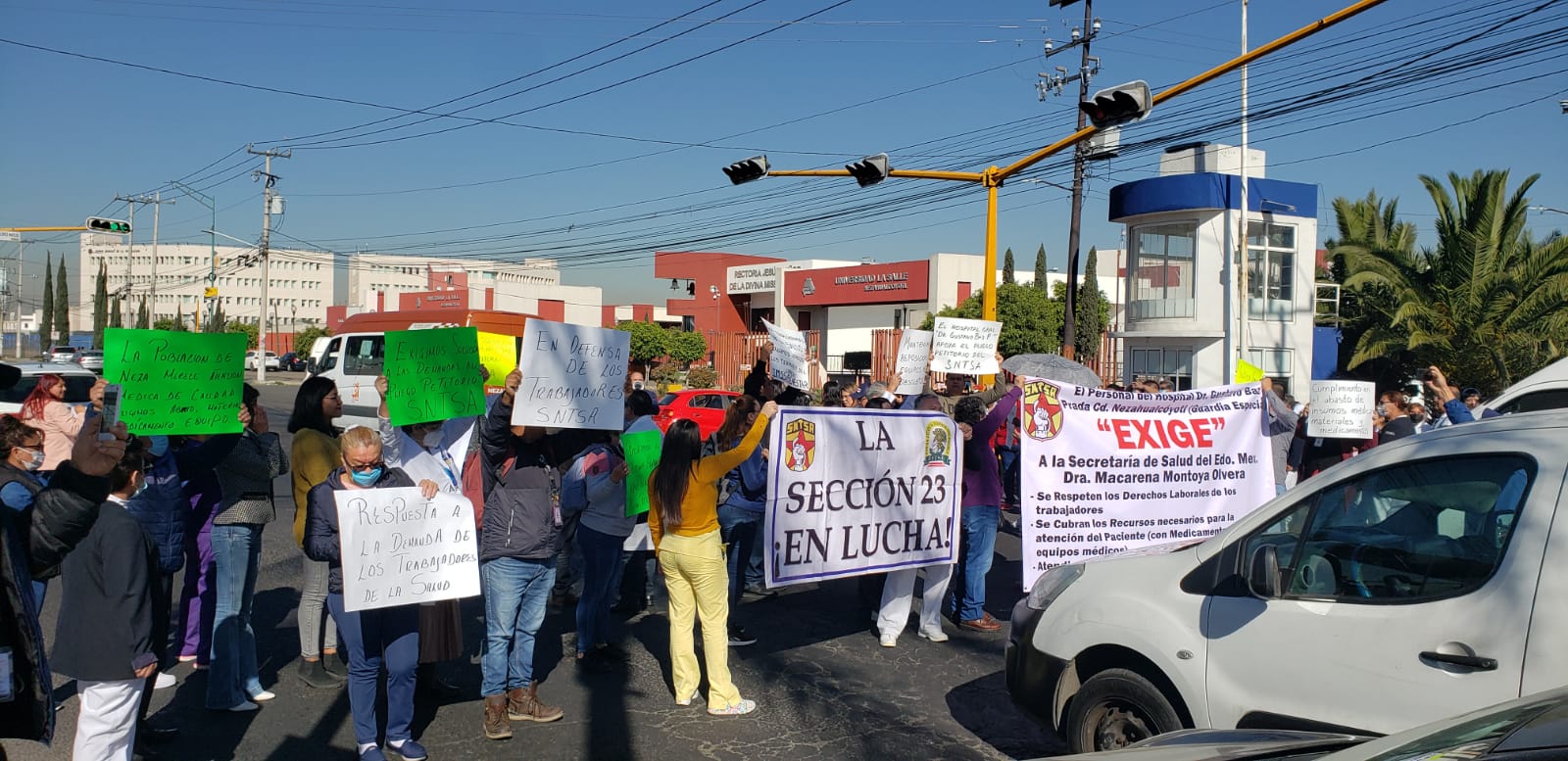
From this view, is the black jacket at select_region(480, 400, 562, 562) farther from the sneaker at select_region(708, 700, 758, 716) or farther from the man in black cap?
the man in black cap

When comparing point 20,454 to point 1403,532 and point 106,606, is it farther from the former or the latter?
point 1403,532

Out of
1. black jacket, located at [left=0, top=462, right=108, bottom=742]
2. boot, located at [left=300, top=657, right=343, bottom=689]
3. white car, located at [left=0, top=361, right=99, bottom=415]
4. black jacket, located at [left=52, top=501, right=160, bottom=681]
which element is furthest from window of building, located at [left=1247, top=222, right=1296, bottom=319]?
black jacket, located at [left=0, top=462, right=108, bottom=742]

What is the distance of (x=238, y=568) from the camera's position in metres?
5.90

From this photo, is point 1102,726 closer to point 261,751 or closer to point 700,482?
point 700,482

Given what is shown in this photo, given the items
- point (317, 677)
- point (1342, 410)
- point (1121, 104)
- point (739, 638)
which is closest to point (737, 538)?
point (739, 638)

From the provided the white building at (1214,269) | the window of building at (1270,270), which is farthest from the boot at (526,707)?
the window of building at (1270,270)

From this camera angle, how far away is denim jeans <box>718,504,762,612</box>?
26.6 ft

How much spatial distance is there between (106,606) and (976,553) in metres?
5.49

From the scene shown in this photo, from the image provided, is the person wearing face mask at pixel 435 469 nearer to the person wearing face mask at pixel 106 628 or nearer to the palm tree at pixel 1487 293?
the person wearing face mask at pixel 106 628

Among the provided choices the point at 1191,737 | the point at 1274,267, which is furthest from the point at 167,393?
the point at 1274,267

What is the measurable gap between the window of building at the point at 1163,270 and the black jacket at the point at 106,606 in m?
28.6

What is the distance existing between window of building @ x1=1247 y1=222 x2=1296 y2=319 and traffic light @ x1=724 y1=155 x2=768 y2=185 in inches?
753

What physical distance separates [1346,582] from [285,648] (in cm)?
626

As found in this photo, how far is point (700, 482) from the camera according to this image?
19.1 feet
